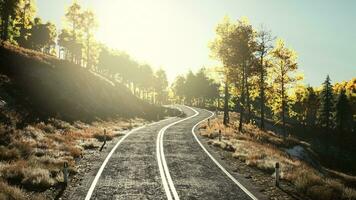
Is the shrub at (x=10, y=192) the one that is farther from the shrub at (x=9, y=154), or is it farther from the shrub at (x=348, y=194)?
the shrub at (x=348, y=194)

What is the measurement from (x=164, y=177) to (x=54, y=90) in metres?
31.9

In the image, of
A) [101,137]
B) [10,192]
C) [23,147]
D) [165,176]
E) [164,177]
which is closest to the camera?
[10,192]

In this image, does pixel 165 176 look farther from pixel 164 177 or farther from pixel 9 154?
pixel 9 154

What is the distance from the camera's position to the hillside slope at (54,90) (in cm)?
3565

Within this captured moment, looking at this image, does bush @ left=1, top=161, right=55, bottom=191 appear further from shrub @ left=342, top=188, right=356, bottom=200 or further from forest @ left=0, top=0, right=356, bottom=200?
shrub @ left=342, top=188, right=356, bottom=200

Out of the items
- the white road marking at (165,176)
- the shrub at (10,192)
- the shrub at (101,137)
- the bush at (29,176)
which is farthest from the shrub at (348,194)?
the shrub at (101,137)

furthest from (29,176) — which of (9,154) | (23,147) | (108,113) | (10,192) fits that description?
(108,113)

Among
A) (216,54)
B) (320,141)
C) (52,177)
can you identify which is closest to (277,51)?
(216,54)

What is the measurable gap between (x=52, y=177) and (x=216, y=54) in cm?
2795

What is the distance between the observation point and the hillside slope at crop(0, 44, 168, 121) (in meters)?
35.7

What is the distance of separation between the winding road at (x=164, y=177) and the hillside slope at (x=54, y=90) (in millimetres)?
14673

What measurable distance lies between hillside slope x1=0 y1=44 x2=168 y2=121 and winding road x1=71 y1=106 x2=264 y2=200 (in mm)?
14673

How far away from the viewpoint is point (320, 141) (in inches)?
2987

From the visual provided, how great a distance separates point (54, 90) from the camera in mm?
43781
